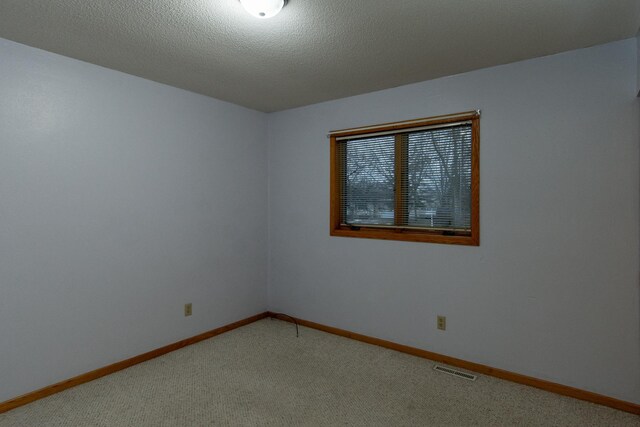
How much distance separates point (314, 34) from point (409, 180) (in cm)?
153

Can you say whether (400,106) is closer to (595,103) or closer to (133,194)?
(595,103)

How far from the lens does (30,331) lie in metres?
2.37

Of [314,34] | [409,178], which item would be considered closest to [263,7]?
[314,34]

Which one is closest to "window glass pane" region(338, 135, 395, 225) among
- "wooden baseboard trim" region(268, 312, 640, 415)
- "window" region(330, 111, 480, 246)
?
"window" region(330, 111, 480, 246)

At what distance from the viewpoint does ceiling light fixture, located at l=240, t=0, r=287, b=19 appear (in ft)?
5.64

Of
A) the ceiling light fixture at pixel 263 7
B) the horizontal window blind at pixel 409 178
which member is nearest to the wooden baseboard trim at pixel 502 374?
the horizontal window blind at pixel 409 178

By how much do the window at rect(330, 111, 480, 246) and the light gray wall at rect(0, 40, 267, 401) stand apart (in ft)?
3.73

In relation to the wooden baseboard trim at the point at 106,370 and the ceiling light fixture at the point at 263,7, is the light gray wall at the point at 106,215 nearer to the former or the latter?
the wooden baseboard trim at the point at 106,370

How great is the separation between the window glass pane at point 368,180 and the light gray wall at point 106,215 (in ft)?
3.69

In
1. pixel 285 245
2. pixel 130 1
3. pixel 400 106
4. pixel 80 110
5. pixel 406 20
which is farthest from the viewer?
pixel 285 245

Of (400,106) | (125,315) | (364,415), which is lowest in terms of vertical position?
(364,415)

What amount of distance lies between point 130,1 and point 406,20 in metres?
1.44

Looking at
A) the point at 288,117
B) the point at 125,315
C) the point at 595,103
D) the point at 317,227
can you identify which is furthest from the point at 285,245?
the point at 595,103

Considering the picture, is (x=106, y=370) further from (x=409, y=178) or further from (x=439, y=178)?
(x=439, y=178)
